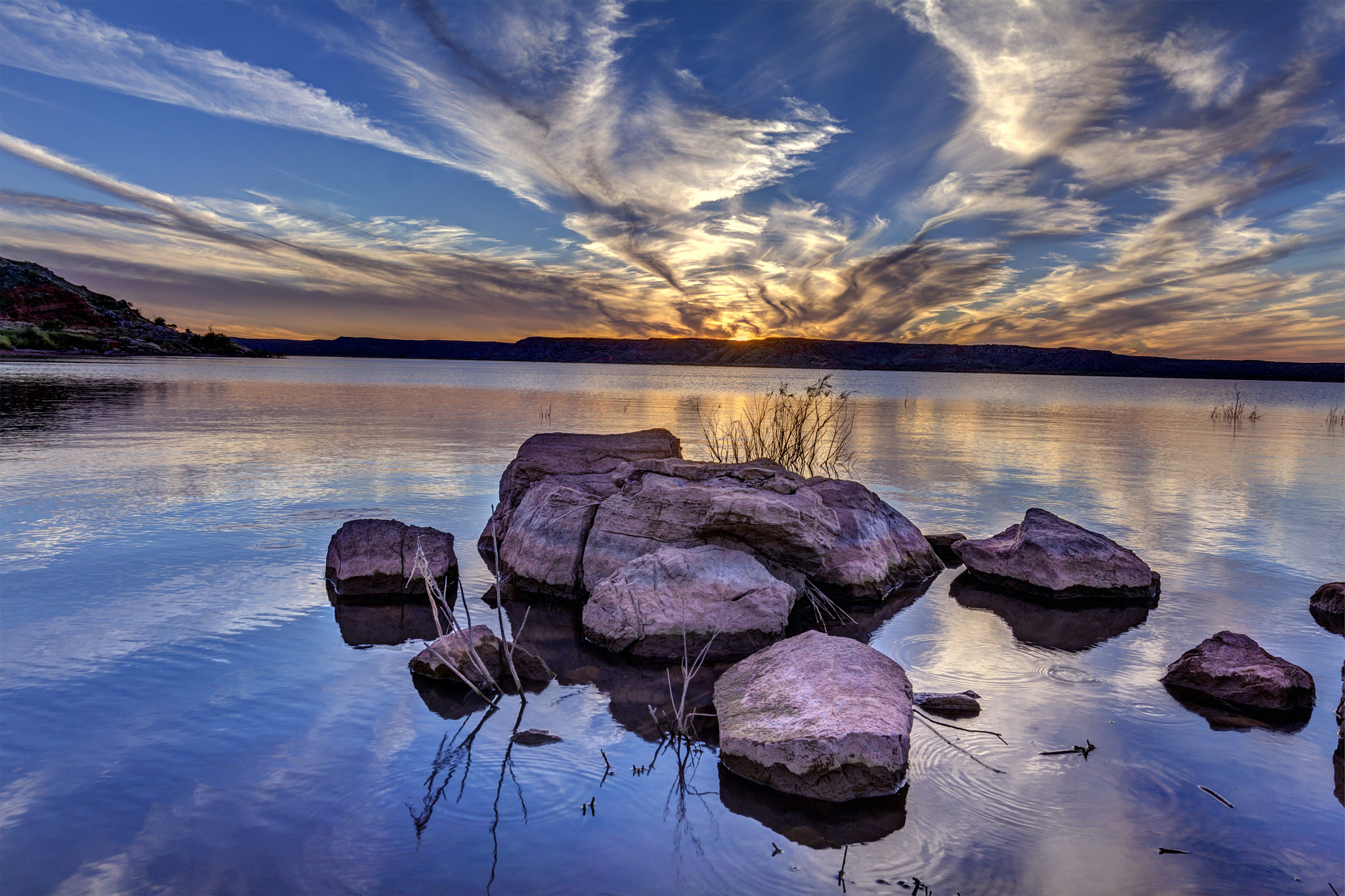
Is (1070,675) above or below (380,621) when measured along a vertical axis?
above

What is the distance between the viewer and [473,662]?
6.26m

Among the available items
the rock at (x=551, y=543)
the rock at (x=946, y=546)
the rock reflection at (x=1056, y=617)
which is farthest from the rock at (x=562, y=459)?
the rock reflection at (x=1056, y=617)

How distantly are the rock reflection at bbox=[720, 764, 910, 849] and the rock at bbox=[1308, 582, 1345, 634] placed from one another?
24.1 ft

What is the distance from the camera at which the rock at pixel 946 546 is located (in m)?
11.4

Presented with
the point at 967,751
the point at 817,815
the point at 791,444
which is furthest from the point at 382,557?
the point at 791,444

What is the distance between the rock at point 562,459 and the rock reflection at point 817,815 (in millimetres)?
6046

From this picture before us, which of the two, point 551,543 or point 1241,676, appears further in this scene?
point 551,543

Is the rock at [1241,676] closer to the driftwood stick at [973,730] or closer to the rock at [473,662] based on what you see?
the driftwood stick at [973,730]

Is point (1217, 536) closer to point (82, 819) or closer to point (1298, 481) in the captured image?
point (1298, 481)

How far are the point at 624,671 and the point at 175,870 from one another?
3770 mm

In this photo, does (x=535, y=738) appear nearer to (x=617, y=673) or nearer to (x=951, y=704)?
(x=617, y=673)

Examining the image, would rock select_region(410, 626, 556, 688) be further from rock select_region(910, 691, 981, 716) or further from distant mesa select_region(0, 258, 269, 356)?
distant mesa select_region(0, 258, 269, 356)

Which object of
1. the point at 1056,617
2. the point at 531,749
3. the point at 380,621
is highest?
the point at 1056,617

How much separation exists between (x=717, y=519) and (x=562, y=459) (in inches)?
149
